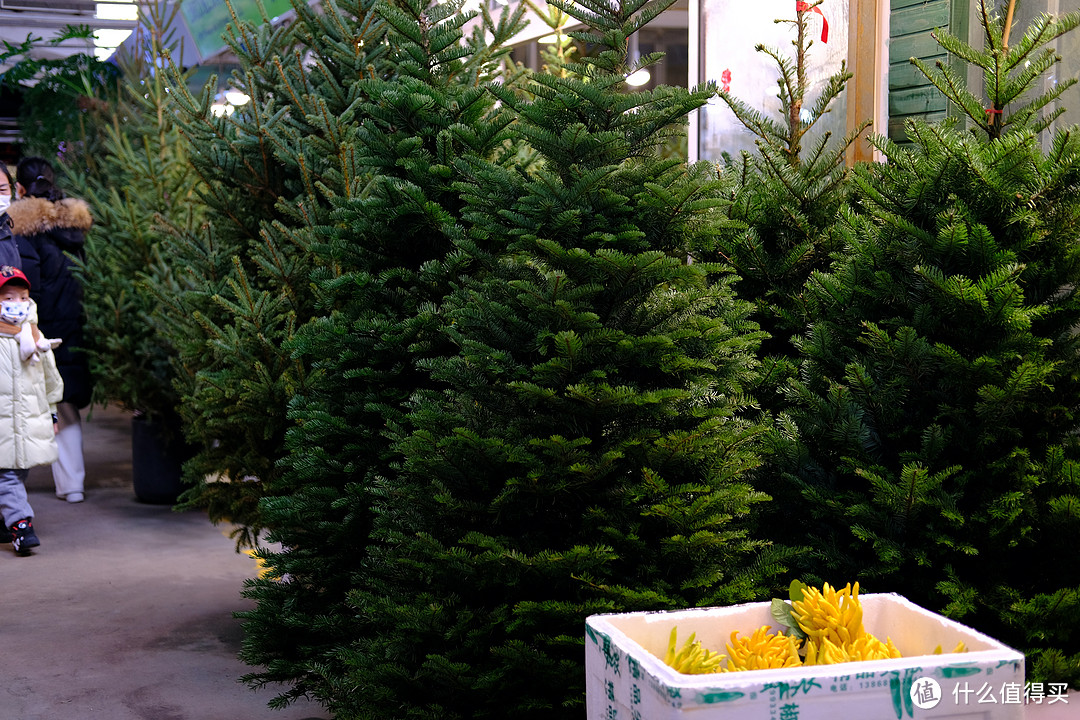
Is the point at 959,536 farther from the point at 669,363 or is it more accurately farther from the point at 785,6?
the point at 785,6

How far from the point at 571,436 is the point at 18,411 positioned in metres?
5.07

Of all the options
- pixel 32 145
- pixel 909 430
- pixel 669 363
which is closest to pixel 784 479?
pixel 909 430

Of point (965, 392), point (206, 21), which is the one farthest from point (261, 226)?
point (206, 21)

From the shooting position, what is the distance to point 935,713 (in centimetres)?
195

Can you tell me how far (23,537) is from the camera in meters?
6.52

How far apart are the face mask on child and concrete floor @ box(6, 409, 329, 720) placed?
5.07 ft

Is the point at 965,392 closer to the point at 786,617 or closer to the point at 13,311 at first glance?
the point at 786,617

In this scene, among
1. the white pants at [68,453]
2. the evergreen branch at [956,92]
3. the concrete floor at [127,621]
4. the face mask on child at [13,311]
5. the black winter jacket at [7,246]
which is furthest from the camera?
the white pants at [68,453]

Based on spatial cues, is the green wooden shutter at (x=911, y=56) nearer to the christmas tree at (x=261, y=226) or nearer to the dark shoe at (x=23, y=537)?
the christmas tree at (x=261, y=226)

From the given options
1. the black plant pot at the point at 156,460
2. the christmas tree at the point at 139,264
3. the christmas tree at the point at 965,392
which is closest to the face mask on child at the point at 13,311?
the christmas tree at the point at 139,264

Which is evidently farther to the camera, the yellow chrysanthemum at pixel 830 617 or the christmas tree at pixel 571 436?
the christmas tree at pixel 571 436

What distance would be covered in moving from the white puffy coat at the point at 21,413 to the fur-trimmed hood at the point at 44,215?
1594 mm

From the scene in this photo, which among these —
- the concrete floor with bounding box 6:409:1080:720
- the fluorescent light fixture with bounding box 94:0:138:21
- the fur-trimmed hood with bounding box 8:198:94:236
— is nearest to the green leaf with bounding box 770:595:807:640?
the concrete floor with bounding box 6:409:1080:720

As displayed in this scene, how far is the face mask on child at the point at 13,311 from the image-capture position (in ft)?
21.0
